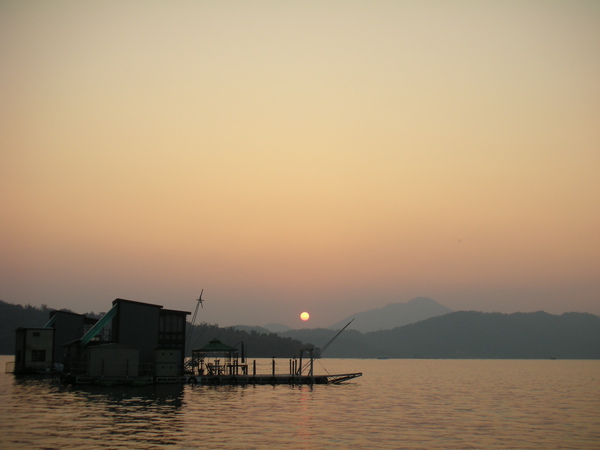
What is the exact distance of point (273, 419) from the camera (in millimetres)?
65125

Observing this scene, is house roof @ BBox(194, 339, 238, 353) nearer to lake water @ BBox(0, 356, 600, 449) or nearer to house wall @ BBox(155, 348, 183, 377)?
house wall @ BBox(155, 348, 183, 377)

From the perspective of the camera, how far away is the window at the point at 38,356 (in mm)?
118375

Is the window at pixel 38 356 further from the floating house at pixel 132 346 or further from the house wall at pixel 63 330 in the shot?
the floating house at pixel 132 346

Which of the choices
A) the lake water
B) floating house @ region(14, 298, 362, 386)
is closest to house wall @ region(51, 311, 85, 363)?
floating house @ region(14, 298, 362, 386)

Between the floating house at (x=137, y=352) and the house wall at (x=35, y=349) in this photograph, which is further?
the house wall at (x=35, y=349)

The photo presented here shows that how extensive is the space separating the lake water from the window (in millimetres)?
19139

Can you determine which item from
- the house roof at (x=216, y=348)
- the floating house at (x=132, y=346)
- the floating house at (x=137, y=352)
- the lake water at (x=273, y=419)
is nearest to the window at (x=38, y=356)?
the floating house at (x=137, y=352)

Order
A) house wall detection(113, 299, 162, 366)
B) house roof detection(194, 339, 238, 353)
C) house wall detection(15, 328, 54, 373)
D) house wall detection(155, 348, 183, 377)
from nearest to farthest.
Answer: house wall detection(113, 299, 162, 366)
house wall detection(155, 348, 183, 377)
house roof detection(194, 339, 238, 353)
house wall detection(15, 328, 54, 373)

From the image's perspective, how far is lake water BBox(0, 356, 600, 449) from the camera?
51125mm

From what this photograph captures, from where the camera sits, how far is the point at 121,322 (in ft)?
301

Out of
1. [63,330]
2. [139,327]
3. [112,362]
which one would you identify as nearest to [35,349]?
[63,330]

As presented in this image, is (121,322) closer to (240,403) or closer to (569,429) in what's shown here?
(240,403)

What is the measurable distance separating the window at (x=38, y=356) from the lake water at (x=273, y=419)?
19139mm

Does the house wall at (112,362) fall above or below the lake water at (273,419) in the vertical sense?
above
